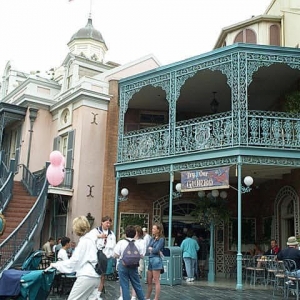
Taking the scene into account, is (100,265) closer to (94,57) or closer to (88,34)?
(94,57)

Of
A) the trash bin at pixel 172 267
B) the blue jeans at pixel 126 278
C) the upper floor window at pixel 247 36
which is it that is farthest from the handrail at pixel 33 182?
the blue jeans at pixel 126 278

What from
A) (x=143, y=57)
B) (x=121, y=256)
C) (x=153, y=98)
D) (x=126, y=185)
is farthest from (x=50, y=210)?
(x=121, y=256)

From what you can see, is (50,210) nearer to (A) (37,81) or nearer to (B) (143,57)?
(A) (37,81)

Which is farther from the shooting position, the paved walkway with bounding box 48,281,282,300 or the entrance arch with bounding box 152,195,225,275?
the entrance arch with bounding box 152,195,225,275

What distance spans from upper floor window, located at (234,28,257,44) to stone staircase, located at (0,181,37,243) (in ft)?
31.9

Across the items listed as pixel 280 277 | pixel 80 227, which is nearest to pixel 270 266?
pixel 280 277

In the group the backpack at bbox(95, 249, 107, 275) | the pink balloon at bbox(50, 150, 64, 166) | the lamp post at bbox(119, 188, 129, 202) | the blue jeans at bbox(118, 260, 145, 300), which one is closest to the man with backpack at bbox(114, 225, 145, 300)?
the blue jeans at bbox(118, 260, 145, 300)

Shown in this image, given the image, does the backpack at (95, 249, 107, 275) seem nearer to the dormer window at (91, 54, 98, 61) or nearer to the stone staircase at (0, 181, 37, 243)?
the stone staircase at (0, 181, 37, 243)

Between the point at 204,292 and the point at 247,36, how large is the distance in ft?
32.7

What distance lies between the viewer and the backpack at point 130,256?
25.1 feet

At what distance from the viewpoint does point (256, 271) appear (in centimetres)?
1402

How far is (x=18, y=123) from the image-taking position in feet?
66.2

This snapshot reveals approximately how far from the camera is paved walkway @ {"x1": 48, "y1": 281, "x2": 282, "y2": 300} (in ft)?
34.2

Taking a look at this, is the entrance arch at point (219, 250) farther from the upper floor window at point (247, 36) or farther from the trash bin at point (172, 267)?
the upper floor window at point (247, 36)
